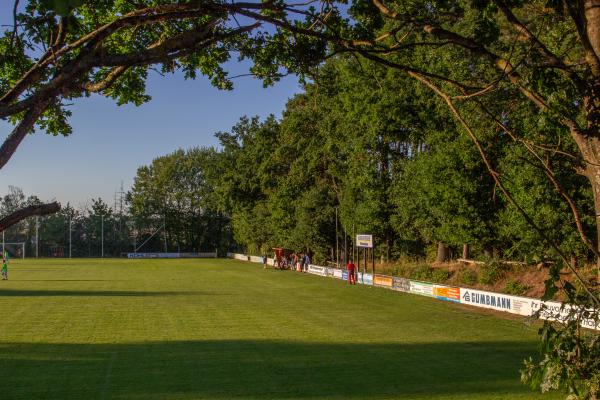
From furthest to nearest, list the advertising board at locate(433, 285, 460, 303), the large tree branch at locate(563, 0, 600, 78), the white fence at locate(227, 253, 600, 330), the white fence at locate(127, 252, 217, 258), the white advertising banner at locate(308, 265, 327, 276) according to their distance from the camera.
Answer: the white fence at locate(127, 252, 217, 258) < the white advertising banner at locate(308, 265, 327, 276) < the advertising board at locate(433, 285, 460, 303) < the white fence at locate(227, 253, 600, 330) < the large tree branch at locate(563, 0, 600, 78)

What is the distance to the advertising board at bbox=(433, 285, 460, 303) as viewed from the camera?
2764 centimetres

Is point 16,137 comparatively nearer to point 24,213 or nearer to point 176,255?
point 24,213

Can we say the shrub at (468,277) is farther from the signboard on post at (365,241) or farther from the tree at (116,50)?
the tree at (116,50)

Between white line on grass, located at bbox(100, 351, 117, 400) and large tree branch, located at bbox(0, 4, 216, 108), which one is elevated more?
large tree branch, located at bbox(0, 4, 216, 108)

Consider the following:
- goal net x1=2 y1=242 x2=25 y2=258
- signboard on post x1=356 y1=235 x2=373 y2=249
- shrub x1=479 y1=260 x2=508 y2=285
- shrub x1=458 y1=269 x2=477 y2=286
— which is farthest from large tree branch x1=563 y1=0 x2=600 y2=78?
goal net x1=2 y1=242 x2=25 y2=258

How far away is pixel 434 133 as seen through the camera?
119 ft

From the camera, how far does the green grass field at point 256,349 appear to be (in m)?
11.9

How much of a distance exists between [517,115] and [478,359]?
1610 centimetres

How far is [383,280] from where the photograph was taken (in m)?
36.2

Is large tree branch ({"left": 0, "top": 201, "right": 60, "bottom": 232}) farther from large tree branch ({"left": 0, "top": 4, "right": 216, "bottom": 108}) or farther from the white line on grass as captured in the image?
the white line on grass

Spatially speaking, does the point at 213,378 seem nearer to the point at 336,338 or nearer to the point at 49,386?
the point at 49,386

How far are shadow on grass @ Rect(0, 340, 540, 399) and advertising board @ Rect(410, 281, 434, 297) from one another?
13.0 m

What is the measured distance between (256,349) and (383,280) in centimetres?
2125

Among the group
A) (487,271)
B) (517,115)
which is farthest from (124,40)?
(487,271)
